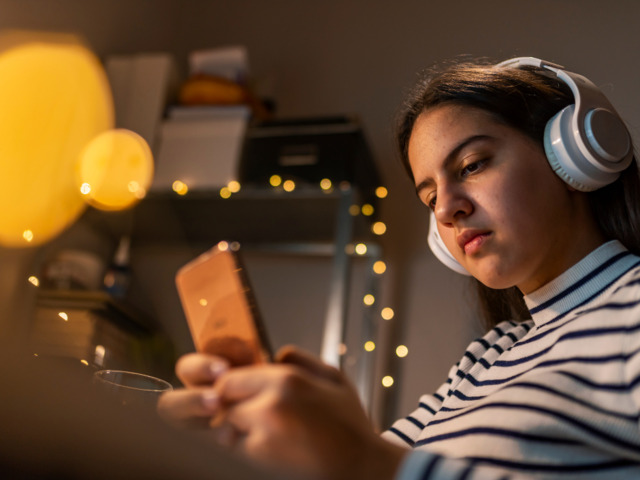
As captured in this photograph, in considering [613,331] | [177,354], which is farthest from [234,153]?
[613,331]

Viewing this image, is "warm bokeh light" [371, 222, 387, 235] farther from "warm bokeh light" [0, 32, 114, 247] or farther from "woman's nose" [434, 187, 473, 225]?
"woman's nose" [434, 187, 473, 225]

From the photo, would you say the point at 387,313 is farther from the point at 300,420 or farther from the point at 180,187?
the point at 300,420

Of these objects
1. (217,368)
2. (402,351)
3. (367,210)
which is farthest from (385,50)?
(217,368)

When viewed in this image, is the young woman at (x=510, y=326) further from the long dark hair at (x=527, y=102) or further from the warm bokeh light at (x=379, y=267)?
the warm bokeh light at (x=379, y=267)

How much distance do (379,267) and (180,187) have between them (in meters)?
0.66

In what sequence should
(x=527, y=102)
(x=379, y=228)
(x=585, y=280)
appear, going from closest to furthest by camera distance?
(x=585, y=280) < (x=527, y=102) < (x=379, y=228)

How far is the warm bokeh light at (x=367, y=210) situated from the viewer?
200 cm

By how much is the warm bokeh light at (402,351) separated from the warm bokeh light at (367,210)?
41cm

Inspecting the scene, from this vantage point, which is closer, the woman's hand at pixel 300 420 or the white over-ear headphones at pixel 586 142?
the woman's hand at pixel 300 420

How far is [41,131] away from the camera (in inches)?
74.0

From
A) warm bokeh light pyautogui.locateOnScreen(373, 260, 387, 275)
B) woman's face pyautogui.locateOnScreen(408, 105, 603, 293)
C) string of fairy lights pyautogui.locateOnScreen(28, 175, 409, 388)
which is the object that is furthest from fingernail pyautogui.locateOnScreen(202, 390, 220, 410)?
warm bokeh light pyautogui.locateOnScreen(373, 260, 387, 275)

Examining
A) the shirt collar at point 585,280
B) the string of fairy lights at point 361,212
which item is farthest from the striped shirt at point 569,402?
the string of fairy lights at point 361,212

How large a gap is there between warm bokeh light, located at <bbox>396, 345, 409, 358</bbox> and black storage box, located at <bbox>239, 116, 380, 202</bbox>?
0.46 meters

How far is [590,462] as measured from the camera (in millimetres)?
526
